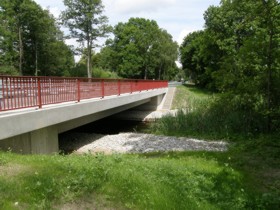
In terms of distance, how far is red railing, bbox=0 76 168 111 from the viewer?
697 centimetres

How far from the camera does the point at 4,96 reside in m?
6.85

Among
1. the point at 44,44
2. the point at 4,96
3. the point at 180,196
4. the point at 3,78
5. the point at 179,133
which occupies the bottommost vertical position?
the point at 179,133

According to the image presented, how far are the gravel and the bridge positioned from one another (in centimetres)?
139

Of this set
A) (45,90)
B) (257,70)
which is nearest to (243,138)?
(257,70)

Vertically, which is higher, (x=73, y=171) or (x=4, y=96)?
(x=4, y=96)

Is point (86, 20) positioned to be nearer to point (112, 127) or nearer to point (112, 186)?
point (112, 127)

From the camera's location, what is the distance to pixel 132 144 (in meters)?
12.6

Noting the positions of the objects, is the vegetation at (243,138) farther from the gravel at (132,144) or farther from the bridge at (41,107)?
the bridge at (41,107)

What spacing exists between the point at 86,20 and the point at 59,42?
9.57m

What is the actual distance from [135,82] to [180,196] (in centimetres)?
1535

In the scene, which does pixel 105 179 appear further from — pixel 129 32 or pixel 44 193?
pixel 129 32

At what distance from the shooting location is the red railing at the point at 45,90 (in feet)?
22.9

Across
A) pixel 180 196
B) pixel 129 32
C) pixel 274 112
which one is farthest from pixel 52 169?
pixel 129 32

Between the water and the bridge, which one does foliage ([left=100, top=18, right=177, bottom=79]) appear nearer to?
the water
